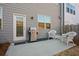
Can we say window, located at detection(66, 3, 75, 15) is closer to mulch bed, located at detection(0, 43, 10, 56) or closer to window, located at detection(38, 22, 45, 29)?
window, located at detection(38, 22, 45, 29)

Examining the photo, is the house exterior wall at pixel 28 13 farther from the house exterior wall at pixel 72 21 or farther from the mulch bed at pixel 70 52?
the mulch bed at pixel 70 52

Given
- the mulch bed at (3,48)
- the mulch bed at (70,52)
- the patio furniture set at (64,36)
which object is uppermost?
the patio furniture set at (64,36)

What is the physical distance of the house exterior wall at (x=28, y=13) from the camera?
298cm

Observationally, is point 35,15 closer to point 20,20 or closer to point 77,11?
point 20,20

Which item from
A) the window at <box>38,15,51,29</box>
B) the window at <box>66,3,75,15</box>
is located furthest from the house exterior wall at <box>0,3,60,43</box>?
the window at <box>66,3,75,15</box>

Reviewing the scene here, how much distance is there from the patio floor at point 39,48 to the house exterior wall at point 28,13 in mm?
163

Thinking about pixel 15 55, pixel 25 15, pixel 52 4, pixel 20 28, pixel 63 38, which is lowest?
pixel 15 55

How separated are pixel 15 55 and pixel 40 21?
874 mm

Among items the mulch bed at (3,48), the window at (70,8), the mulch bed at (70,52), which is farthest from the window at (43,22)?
the mulch bed at (3,48)

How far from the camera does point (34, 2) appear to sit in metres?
3.12

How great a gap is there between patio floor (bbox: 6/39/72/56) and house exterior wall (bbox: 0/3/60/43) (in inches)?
6.4

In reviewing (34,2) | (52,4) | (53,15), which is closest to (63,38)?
(53,15)

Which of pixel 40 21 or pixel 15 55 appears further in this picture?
pixel 40 21

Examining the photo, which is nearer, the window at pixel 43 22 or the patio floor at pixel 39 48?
the patio floor at pixel 39 48
